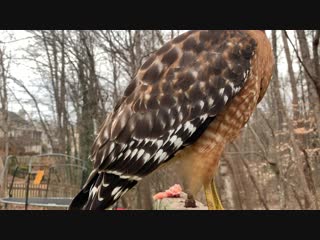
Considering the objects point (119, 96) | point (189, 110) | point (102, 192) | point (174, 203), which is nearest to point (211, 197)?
point (189, 110)

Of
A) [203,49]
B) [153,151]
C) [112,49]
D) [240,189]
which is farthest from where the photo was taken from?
[112,49]

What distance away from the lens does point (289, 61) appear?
23.0ft

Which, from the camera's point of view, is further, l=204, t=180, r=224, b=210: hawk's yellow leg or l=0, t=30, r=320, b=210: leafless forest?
l=0, t=30, r=320, b=210: leafless forest

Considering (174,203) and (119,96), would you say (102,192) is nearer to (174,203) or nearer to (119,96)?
(174,203)

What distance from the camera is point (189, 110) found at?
7.41ft

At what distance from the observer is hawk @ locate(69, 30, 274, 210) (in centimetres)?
216

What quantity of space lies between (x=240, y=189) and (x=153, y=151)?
271 inches

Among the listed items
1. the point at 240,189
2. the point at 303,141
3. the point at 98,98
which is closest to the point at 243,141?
the point at 240,189

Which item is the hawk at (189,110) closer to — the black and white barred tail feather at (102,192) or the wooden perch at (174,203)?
the black and white barred tail feather at (102,192)

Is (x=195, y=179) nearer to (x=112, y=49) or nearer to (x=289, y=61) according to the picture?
(x=289, y=61)

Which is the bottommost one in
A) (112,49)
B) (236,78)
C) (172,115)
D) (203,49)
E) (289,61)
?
(172,115)

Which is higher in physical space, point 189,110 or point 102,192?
point 189,110

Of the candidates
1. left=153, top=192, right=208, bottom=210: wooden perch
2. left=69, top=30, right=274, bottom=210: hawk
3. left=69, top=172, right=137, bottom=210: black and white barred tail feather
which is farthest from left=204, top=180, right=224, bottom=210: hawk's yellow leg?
left=153, top=192, right=208, bottom=210: wooden perch

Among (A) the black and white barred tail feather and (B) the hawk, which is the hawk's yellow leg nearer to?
(B) the hawk
